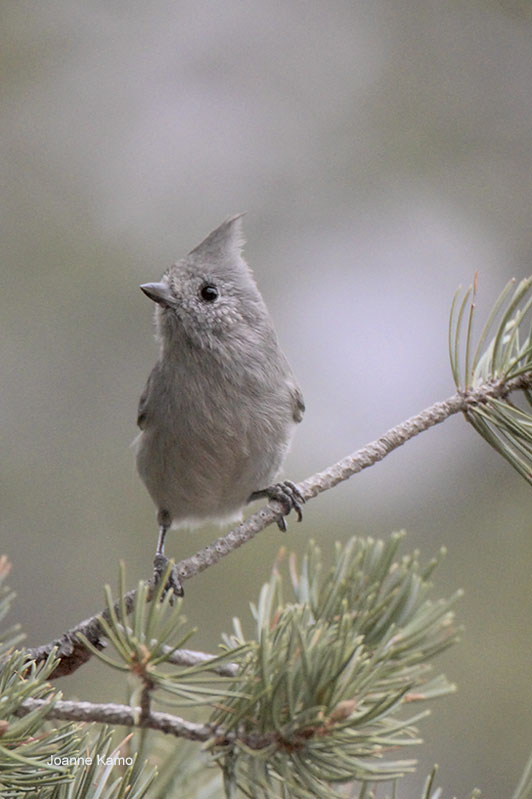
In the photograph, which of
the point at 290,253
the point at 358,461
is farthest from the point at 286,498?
the point at 290,253

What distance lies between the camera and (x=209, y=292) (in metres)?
2.49

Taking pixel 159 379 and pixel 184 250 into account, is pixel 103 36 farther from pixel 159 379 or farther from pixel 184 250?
pixel 159 379

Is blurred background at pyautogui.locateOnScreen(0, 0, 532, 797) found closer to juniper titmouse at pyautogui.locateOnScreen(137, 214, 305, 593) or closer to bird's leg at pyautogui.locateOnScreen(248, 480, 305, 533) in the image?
juniper titmouse at pyautogui.locateOnScreen(137, 214, 305, 593)

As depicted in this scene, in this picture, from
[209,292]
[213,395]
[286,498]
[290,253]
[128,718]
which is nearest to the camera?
[128,718]

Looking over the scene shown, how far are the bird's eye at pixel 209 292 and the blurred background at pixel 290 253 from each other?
Answer: 0.90 m

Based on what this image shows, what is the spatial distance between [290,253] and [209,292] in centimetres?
124

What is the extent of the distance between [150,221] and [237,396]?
63.5 inches

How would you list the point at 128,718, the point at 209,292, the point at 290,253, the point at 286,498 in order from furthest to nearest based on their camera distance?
1. the point at 290,253
2. the point at 209,292
3. the point at 286,498
4. the point at 128,718

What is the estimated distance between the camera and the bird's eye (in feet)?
8.15

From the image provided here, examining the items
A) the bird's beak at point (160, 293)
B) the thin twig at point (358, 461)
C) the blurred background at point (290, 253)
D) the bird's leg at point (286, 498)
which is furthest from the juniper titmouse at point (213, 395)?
the thin twig at point (358, 461)

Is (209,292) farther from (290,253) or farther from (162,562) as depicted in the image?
(290,253)

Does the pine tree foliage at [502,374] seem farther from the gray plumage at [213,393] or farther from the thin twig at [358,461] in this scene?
the gray plumage at [213,393]

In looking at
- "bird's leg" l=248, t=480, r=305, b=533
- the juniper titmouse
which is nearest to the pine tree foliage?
"bird's leg" l=248, t=480, r=305, b=533

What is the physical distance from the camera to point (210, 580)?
9.75ft
